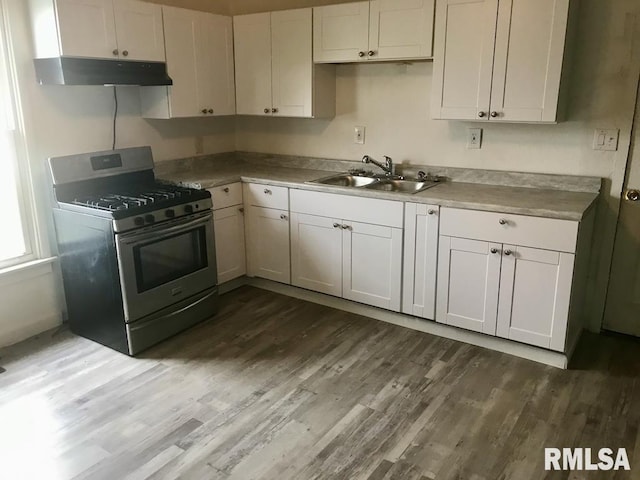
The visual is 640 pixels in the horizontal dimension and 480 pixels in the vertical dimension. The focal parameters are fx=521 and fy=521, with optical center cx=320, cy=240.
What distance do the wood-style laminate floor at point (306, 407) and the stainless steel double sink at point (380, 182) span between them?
3.16 ft

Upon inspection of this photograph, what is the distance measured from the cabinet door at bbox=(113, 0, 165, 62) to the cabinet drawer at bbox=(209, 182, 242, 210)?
0.94 m

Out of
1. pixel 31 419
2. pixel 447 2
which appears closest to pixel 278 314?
pixel 31 419

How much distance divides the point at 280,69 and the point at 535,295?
234cm

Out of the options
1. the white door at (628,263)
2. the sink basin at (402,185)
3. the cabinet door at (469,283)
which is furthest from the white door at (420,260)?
the white door at (628,263)

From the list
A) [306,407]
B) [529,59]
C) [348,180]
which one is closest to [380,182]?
[348,180]

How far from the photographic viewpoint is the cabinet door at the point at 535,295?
9.00 ft

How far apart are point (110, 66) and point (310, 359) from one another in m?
2.12

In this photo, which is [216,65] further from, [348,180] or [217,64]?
Answer: [348,180]

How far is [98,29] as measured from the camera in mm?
3080

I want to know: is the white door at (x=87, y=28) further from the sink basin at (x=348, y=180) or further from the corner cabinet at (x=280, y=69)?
the sink basin at (x=348, y=180)

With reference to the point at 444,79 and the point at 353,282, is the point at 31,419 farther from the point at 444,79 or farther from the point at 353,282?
the point at 444,79

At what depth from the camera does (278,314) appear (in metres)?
3.62

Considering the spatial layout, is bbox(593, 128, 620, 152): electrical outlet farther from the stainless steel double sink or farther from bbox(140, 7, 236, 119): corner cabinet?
bbox(140, 7, 236, 119): corner cabinet

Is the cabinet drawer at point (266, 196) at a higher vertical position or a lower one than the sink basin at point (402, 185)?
lower
